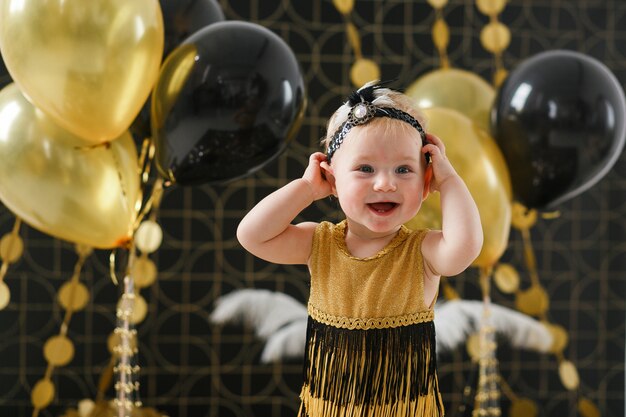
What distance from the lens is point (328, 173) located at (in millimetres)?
958

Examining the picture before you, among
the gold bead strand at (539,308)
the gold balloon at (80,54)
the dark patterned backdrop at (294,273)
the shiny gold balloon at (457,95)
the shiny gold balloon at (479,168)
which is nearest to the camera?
the gold balloon at (80,54)

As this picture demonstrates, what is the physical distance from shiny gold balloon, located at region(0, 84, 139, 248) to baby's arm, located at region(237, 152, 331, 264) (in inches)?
18.2

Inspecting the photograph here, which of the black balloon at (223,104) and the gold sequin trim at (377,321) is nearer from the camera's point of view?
the gold sequin trim at (377,321)

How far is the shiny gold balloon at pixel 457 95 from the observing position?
1641 mm

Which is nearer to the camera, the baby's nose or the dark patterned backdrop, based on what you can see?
the baby's nose

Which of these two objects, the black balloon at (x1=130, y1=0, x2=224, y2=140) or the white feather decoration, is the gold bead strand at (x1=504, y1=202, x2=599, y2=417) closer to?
the white feather decoration

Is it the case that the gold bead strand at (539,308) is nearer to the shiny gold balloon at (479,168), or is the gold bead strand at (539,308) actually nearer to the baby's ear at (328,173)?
the shiny gold balloon at (479,168)

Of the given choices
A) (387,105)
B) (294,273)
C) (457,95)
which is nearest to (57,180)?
(387,105)

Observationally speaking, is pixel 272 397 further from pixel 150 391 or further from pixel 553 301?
pixel 553 301

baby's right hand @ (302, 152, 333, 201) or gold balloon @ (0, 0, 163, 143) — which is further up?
gold balloon @ (0, 0, 163, 143)

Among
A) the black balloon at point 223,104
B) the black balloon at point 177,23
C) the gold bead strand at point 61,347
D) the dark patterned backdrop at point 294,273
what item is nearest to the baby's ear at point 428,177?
the black balloon at point 223,104

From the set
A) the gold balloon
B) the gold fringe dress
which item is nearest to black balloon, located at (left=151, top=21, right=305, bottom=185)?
the gold balloon

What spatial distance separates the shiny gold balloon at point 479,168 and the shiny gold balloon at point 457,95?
0.52ft

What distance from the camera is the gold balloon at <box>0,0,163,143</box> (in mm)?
1172
